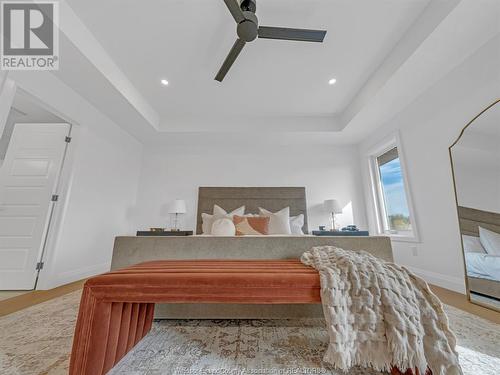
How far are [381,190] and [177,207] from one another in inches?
163

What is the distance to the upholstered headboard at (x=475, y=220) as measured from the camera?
193 cm

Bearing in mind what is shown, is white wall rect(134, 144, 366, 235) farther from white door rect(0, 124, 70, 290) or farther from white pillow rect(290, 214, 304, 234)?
white door rect(0, 124, 70, 290)

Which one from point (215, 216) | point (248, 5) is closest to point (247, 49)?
point (248, 5)

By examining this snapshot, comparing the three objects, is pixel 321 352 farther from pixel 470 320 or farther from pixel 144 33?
pixel 144 33

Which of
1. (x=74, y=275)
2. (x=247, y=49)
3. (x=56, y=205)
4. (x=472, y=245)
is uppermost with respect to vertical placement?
(x=247, y=49)

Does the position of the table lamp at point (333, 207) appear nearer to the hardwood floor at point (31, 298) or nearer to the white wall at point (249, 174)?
the white wall at point (249, 174)

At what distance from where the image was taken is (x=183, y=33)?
2312mm

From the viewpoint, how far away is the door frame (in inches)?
96.6

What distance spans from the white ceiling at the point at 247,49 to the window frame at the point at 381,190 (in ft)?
3.53

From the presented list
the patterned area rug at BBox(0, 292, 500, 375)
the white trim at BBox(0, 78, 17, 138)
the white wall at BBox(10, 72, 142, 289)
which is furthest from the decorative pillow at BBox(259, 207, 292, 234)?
the white trim at BBox(0, 78, 17, 138)

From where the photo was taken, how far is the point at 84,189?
117 inches

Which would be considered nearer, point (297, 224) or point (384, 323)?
point (384, 323)

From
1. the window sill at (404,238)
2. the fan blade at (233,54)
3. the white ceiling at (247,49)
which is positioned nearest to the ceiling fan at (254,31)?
the fan blade at (233,54)

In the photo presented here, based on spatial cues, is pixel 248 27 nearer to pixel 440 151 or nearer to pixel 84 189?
pixel 440 151
